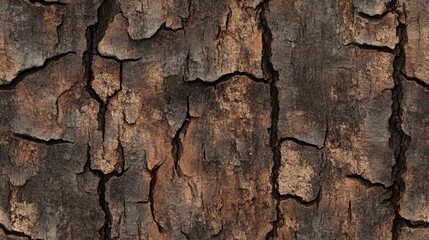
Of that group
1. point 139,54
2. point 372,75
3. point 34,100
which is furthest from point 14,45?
point 372,75

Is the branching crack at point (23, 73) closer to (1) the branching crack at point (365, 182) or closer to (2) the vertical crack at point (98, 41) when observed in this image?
(2) the vertical crack at point (98, 41)

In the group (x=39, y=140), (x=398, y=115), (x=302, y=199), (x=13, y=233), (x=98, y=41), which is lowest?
(x=13, y=233)

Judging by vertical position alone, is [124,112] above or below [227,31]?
below

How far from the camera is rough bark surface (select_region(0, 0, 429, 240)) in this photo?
1891mm

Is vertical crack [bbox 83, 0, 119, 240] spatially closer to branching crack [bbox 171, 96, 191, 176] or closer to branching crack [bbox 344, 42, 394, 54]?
branching crack [bbox 171, 96, 191, 176]

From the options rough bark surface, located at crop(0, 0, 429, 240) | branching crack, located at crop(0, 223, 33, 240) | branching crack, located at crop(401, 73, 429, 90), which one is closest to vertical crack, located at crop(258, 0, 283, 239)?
rough bark surface, located at crop(0, 0, 429, 240)

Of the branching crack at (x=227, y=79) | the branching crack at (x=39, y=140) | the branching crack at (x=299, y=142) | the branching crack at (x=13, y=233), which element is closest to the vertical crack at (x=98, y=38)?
the branching crack at (x=39, y=140)

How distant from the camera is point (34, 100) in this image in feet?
6.32

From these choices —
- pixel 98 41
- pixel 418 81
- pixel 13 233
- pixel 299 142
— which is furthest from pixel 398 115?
pixel 13 233

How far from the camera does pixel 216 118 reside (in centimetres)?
191

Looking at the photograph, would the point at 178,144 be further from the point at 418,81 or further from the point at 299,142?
the point at 418,81

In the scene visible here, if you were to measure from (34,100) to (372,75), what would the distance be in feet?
3.00

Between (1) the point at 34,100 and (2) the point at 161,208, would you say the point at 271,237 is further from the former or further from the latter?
(1) the point at 34,100

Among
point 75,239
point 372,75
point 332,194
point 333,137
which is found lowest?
point 75,239
